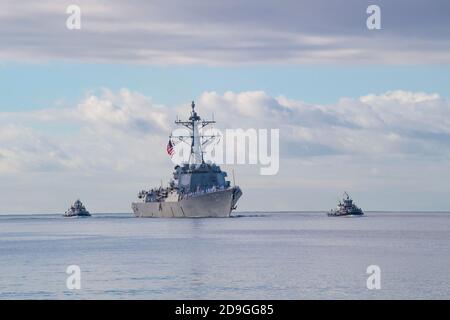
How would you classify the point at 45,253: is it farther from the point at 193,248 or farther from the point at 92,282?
the point at 92,282

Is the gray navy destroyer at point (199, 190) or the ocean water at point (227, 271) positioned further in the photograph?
the gray navy destroyer at point (199, 190)

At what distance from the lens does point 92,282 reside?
194 ft

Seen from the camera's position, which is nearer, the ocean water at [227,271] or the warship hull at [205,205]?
the ocean water at [227,271]

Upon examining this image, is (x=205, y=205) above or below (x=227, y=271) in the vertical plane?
above

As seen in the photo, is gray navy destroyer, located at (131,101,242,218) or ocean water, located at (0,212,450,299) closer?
ocean water, located at (0,212,450,299)

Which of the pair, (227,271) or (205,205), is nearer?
(227,271)

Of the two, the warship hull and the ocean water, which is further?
the warship hull

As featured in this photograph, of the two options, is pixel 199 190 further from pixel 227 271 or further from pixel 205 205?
pixel 227 271

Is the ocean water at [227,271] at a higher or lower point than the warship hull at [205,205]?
lower

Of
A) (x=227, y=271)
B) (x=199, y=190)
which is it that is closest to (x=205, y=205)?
(x=199, y=190)

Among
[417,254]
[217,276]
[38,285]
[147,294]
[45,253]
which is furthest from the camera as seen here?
[45,253]

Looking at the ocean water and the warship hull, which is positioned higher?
the warship hull
